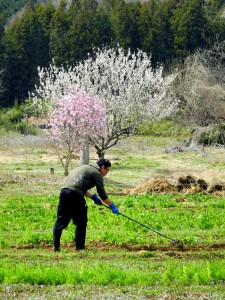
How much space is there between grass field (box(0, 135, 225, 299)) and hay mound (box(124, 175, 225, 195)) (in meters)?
0.35

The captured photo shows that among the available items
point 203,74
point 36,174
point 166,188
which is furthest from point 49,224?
point 203,74

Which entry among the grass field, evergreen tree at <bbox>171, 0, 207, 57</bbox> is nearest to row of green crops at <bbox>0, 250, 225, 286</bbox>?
the grass field

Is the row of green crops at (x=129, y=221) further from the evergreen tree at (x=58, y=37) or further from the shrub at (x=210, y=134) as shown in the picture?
the evergreen tree at (x=58, y=37)

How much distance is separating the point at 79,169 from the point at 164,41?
62890 mm

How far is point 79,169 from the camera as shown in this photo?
1116 cm

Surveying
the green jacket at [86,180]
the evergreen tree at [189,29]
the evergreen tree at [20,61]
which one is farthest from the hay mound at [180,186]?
the evergreen tree at [189,29]

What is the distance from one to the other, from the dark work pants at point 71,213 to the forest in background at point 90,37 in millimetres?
56435

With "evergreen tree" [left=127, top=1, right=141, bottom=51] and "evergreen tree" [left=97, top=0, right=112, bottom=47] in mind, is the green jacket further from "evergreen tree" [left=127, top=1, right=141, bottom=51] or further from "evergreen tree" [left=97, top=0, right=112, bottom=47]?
"evergreen tree" [left=97, top=0, right=112, bottom=47]

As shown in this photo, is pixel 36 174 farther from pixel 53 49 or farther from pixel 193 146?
pixel 53 49

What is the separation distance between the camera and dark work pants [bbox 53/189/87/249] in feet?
36.4

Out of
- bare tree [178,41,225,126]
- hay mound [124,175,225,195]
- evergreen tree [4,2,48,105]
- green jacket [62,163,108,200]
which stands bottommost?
hay mound [124,175,225,195]

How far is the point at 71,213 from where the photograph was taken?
36.8 feet

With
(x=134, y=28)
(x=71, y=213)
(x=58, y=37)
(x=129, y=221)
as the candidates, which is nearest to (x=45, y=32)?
(x=58, y=37)

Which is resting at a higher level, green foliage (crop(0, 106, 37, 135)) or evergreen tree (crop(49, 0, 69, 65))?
evergreen tree (crop(49, 0, 69, 65))
